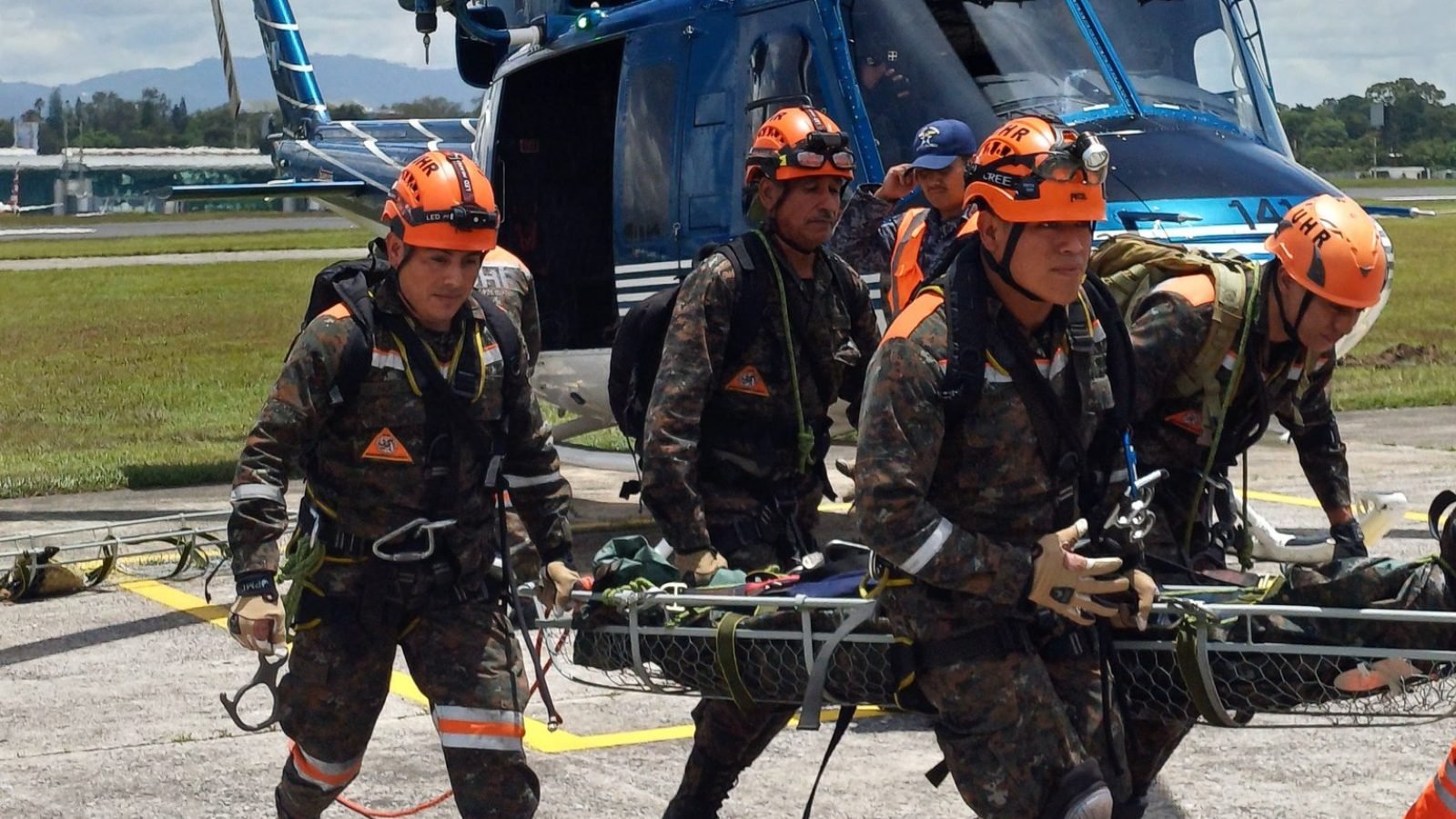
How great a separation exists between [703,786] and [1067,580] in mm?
1709

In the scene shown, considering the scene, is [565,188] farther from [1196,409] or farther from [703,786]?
[1196,409]

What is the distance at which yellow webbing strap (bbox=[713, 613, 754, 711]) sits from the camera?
4.43 metres

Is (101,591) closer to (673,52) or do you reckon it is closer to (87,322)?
(673,52)

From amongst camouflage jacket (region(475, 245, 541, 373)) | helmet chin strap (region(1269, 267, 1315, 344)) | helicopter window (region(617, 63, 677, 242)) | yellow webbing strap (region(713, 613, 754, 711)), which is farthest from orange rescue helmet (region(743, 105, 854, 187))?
helicopter window (region(617, 63, 677, 242))

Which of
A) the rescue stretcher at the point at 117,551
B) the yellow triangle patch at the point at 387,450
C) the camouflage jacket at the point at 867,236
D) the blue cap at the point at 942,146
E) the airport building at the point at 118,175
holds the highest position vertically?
the blue cap at the point at 942,146

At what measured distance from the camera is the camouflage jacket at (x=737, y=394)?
5285 mm

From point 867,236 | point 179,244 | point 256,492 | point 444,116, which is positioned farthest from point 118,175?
point 256,492

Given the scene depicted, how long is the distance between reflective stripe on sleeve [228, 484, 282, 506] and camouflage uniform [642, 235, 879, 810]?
1.04 meters

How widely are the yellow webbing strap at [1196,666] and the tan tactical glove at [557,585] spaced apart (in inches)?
58.3

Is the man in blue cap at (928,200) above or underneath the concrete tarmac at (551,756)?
above

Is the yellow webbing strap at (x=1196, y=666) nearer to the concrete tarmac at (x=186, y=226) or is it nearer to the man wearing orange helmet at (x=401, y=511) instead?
the man wearing orange helmet at (x=401, y=511)

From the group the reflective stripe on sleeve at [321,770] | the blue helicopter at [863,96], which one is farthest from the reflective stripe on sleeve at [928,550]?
the blue helicopter at [863,96]

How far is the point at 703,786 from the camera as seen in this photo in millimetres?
5227

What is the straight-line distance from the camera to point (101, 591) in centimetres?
933
